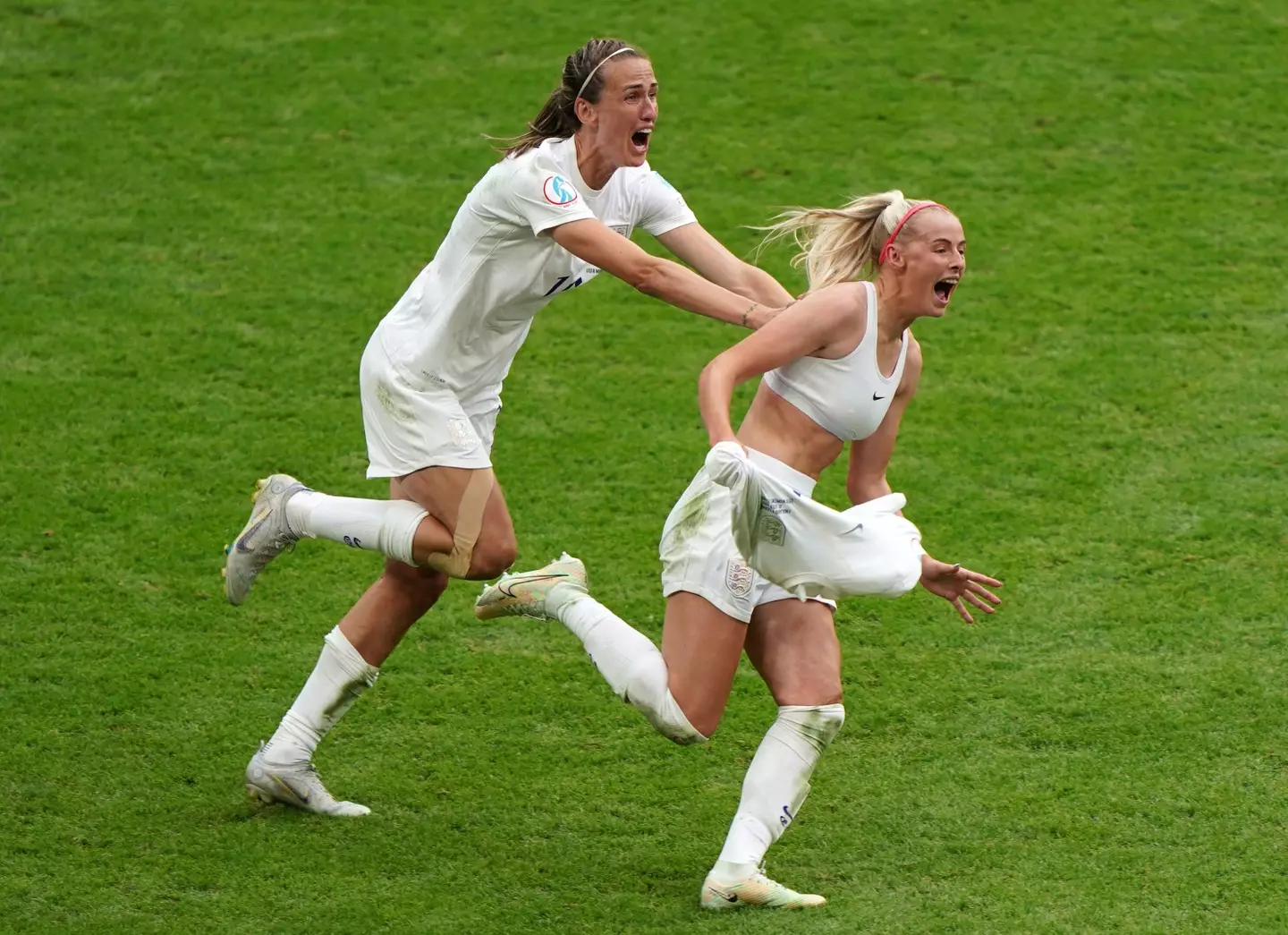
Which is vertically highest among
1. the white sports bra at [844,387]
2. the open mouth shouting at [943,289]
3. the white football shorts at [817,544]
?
the open mouth shouting at [943,289]

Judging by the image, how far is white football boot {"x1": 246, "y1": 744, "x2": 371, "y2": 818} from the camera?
489 cm

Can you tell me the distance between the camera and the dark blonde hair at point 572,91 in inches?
179

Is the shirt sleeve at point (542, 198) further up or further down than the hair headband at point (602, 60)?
further down

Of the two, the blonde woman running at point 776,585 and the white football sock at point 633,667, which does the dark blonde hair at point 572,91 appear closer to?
the blonde woman running at point 776,585

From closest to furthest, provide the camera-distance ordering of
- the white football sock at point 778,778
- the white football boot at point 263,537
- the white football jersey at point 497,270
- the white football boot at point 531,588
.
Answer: the white football sock at point 778,778, the white football jersey at point 497,270, the white football boot at point 531,588, the white football boot at point 263,537

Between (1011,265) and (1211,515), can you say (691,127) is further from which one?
(1211,515)

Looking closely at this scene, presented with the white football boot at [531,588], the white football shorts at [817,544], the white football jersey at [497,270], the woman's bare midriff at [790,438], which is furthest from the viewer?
the white football boot at [531,588]

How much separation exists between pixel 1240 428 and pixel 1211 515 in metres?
0.74

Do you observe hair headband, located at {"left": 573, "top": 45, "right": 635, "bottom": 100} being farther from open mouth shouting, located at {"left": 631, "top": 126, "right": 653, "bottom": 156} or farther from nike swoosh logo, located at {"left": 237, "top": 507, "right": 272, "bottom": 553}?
nike swoosh logo, located at {"left": 237, "top": 507, "right": 272, "bottom": 553}

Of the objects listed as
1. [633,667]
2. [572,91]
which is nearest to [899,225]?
[572,91]

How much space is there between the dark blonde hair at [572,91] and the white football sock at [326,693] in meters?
1.52

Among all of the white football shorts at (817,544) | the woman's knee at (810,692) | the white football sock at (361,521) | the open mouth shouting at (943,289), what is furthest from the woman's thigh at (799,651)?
the white football sock at (361,521)

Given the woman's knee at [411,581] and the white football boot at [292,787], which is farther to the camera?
the woman's knee at [411,581]

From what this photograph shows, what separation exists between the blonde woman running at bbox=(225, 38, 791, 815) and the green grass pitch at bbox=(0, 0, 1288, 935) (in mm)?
450
